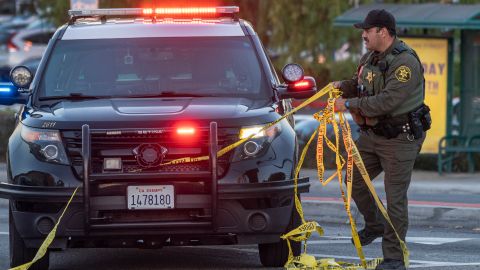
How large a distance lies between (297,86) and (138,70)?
1.17m

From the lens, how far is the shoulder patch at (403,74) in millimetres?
8562

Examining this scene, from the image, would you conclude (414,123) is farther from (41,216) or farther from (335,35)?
(335,35)

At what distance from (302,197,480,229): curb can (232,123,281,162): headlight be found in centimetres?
424

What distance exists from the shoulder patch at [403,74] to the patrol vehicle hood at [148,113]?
3.02 feet

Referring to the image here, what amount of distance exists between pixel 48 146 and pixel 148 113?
691mm

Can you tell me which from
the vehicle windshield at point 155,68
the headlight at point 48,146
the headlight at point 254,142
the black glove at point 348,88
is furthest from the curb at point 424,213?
the headlight at point 48,146

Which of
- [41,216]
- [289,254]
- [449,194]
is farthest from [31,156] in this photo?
[449,194]

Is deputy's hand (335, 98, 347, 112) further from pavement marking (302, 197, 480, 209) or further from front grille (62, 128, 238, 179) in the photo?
pavement marking (302, 197, 480, 209)

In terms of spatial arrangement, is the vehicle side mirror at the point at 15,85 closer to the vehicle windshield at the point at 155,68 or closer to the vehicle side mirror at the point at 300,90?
the vehicle windshield at the point at 155,68

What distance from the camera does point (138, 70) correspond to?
32.3 ft

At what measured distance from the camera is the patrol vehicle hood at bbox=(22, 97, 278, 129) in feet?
28.6

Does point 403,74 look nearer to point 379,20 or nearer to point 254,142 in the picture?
point 379,20

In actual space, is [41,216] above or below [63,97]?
below

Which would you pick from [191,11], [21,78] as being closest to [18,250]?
[21,78]
